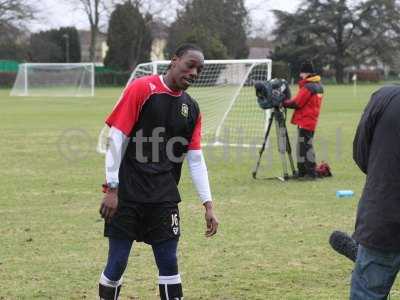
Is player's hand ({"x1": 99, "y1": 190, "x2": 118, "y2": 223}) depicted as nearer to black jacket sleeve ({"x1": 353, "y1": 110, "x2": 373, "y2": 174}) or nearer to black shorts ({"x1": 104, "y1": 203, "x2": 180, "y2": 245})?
black shorts ({"x1": 104, "y1": 203, "x2": 180, "y2": 245})

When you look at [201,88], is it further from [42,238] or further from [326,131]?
[42,238]

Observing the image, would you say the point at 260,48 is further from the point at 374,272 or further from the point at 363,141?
the point at 374,272

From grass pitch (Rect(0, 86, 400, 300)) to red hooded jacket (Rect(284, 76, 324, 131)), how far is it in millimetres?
1077

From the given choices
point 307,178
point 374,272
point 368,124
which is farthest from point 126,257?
point 307,178

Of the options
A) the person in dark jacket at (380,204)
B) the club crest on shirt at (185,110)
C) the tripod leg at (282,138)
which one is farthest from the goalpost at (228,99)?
the person in dark jacket at (380,204)

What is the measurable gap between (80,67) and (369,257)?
52241 millimetres

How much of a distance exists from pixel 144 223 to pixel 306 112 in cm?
793

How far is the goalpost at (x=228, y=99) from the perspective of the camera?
1798cm

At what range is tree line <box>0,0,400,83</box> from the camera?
74.7 metres

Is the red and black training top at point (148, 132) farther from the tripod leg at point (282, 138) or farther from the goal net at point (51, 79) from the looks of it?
the goal net at point (51, 79)

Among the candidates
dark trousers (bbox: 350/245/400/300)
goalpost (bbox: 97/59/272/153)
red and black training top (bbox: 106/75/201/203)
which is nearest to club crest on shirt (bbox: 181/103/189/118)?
red and black training top (bbox: 106/75/201/203)

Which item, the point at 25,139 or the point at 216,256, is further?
the point at 25,139

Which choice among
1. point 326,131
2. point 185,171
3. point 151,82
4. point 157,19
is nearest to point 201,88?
point 326,131

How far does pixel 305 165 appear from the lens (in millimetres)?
12102
